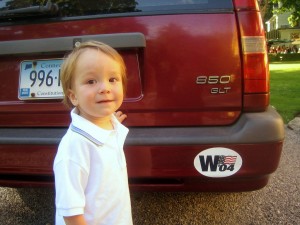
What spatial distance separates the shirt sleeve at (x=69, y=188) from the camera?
1472 millimetres

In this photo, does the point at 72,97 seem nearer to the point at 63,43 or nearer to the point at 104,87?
the point at 104,87

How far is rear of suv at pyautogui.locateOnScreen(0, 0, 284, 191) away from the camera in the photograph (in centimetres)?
220

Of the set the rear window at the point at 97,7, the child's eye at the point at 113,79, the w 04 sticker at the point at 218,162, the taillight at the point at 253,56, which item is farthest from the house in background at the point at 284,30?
the child's eye at the point at 113,79

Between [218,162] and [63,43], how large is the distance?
1093 millimetres

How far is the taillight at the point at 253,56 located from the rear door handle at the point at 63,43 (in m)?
0.56

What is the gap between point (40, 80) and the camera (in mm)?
2418

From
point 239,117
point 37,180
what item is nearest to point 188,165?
point 239,117

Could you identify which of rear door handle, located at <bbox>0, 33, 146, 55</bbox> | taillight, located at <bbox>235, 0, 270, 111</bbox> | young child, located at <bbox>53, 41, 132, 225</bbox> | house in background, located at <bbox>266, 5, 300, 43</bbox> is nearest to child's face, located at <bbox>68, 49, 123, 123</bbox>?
young child, located at <bbox>53, 41, 132, 225</bbox>

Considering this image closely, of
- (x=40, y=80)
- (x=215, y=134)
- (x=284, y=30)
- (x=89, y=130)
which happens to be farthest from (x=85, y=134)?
(x=284, y=30)

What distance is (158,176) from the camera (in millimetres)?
2270

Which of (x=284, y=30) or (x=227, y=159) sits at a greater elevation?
(x=227, y=159)

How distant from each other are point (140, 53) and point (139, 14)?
216mm

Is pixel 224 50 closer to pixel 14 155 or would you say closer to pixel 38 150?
pixel 38 150

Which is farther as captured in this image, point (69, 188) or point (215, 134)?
point (215, 134)
